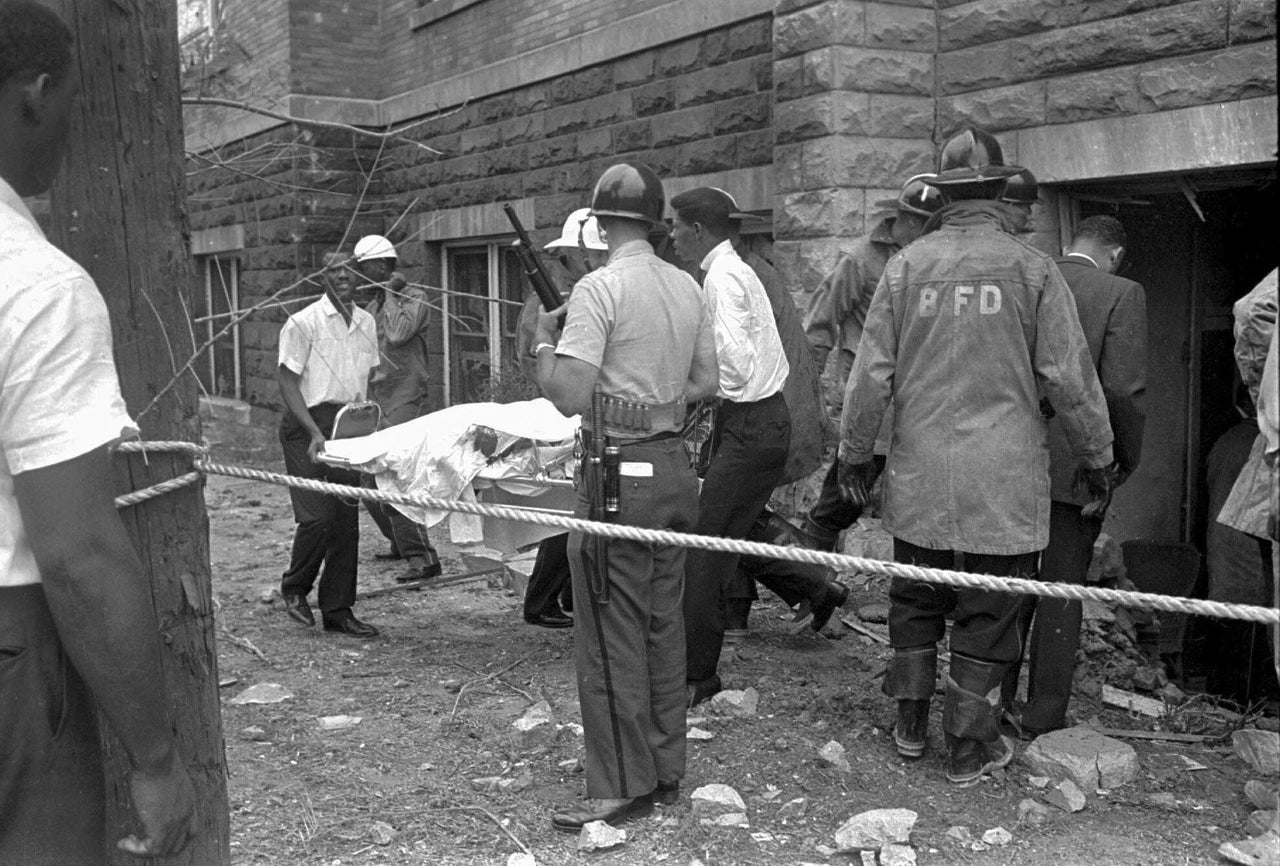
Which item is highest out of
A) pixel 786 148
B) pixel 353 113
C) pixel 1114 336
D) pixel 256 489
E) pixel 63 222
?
pixel 353 113

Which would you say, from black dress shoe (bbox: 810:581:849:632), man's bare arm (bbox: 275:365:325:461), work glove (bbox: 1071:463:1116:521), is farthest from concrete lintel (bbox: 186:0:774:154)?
work glove (bbox: 1071:463:1116:521)

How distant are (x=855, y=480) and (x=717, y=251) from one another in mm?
1340

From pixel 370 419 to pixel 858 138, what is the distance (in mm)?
3184

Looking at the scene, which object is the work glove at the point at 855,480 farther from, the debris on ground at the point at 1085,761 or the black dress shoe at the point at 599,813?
the black dress shoe at the point at 599,813

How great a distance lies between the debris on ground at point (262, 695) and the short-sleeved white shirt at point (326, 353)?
1.71 meters

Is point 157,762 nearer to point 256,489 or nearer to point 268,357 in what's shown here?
point 256,489

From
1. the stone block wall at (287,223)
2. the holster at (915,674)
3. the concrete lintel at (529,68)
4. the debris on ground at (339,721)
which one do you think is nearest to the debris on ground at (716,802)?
the holster at (915,674)

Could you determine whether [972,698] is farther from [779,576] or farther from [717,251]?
[717,251]

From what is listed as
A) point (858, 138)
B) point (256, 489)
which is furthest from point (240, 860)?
point (256, 489)

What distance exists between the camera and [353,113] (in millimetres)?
13734

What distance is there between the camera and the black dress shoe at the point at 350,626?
21.9 feet

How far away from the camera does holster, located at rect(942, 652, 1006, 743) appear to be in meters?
4.43

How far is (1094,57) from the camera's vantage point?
635cm

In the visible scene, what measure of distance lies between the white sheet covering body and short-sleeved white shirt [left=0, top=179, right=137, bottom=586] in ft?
12.1
